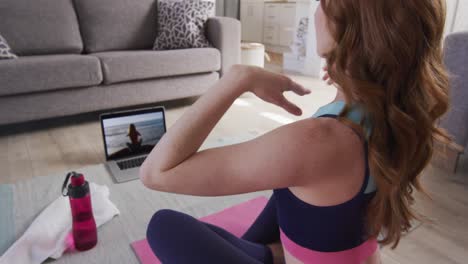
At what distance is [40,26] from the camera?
2576mm

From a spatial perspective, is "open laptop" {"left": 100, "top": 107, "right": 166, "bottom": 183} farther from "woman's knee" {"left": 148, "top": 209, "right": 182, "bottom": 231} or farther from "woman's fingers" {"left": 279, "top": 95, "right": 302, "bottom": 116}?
"woman's fingers" {"left": 279, "top": 95, "right": 302, "bottom": 116}

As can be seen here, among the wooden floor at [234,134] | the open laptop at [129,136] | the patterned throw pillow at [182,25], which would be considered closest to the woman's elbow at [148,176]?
the wooden floor at [234,134]

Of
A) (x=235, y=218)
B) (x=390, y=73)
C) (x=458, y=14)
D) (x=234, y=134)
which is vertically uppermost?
(x=390, y=73)

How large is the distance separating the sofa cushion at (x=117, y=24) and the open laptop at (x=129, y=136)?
48.0 inches

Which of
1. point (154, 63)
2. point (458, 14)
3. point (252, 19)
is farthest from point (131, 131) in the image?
point (252, 19)

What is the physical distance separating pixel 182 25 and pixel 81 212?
201 cm

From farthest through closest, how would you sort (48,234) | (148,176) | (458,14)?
1. (458,14)
2. (48,234)
3. (148,176)

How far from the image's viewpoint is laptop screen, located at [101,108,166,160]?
179 cm

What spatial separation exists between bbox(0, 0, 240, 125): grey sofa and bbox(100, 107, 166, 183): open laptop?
0.71 metres

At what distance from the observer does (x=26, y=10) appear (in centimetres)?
254

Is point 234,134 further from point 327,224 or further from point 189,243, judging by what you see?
point 327,224

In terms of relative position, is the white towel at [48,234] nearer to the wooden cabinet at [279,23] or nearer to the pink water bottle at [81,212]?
the pink water bottle at [81,212]

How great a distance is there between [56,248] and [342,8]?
111 centimetres

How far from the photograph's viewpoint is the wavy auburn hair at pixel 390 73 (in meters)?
0.52
